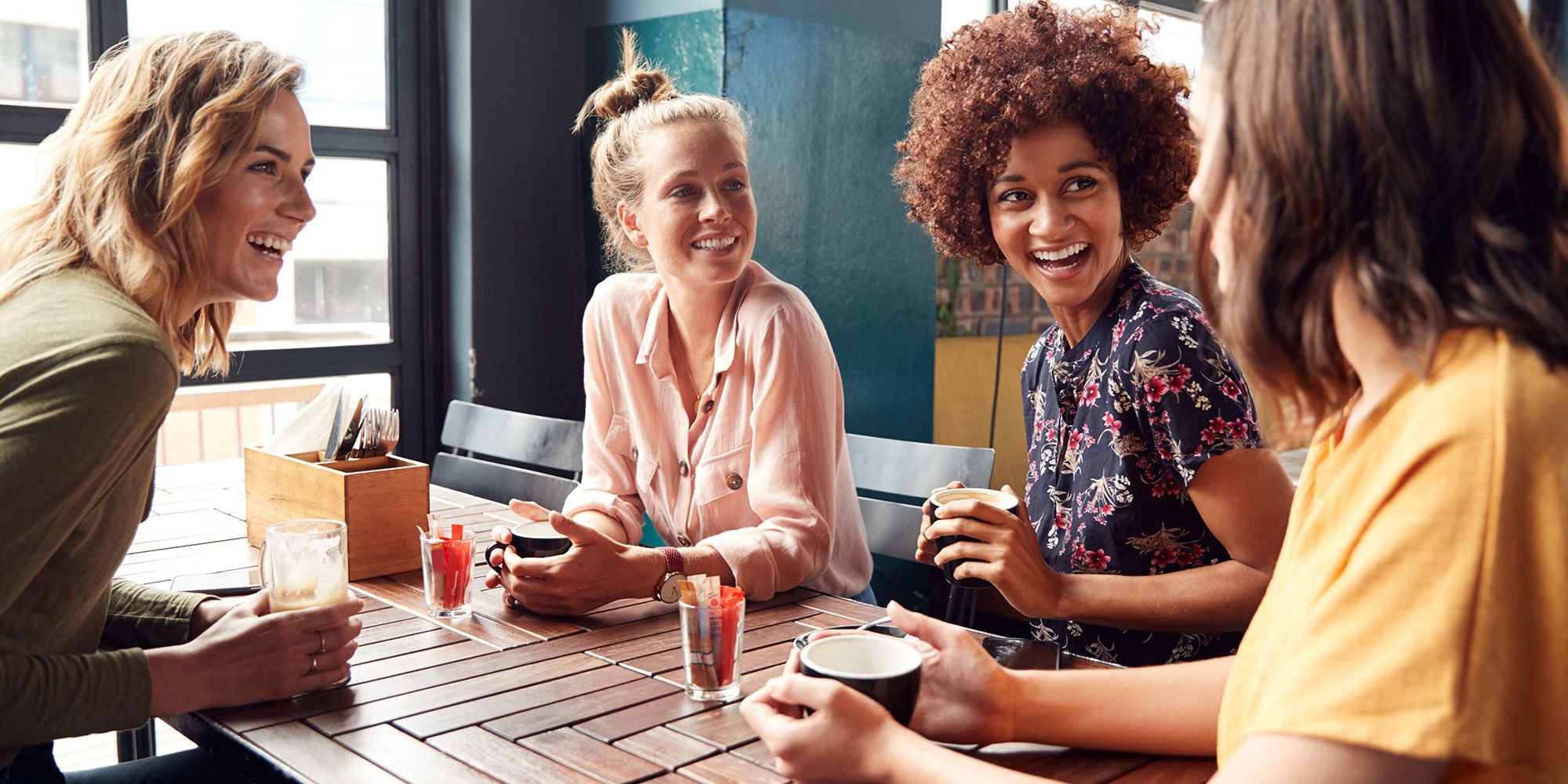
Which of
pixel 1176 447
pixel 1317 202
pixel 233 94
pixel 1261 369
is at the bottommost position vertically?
pixel 1176 447

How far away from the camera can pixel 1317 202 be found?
692mm

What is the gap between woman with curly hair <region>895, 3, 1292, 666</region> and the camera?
140 centimetres

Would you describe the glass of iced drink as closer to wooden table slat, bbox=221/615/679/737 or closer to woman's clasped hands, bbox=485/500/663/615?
wooden table slat, bbox=221/615/679/737

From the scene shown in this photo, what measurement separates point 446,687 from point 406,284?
7.72 feet

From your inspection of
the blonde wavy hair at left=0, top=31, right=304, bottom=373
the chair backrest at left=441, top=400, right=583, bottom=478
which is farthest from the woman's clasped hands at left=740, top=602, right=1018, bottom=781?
the chair backrest at left=441, top=400, right=583, bottom=478

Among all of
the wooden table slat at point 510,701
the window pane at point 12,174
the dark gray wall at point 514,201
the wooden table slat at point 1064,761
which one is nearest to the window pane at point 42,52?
the window pane at point 12,174

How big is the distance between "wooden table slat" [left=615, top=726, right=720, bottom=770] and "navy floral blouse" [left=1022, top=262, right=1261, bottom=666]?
0.67 metres

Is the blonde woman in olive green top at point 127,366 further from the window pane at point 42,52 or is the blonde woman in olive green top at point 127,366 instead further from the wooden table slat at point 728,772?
the window pane at point 42,52

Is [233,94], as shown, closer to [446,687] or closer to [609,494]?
[446,687]

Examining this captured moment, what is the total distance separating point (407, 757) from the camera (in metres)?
1.05

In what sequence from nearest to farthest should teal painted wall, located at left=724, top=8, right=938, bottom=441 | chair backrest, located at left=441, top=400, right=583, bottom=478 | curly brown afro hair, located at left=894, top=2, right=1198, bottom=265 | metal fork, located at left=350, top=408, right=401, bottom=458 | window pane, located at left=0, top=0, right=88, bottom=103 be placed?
curly brown afro hair, located at left=894, top=2, right=1198, bottom=265
metal fork, located at left=350, top=408, right=401, bottom=458
chair backrest, located at left=441, top=400, right=583, bottom=478
window pane, located at left=0, top=0, right=88, bottom=103
teal painted wall, located at left=724, top=8, right=938, bottom=441

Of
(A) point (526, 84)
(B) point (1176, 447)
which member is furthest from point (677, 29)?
(B) point (1176, 447)

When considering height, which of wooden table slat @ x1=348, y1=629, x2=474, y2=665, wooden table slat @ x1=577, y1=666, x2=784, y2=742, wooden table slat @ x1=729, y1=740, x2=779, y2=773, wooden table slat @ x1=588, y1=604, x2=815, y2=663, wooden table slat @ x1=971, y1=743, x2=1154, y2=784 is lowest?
wooden table slat @ x1=348, y1=629, x2=474, y2=665

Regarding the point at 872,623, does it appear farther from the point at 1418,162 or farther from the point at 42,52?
the point at 42,52
